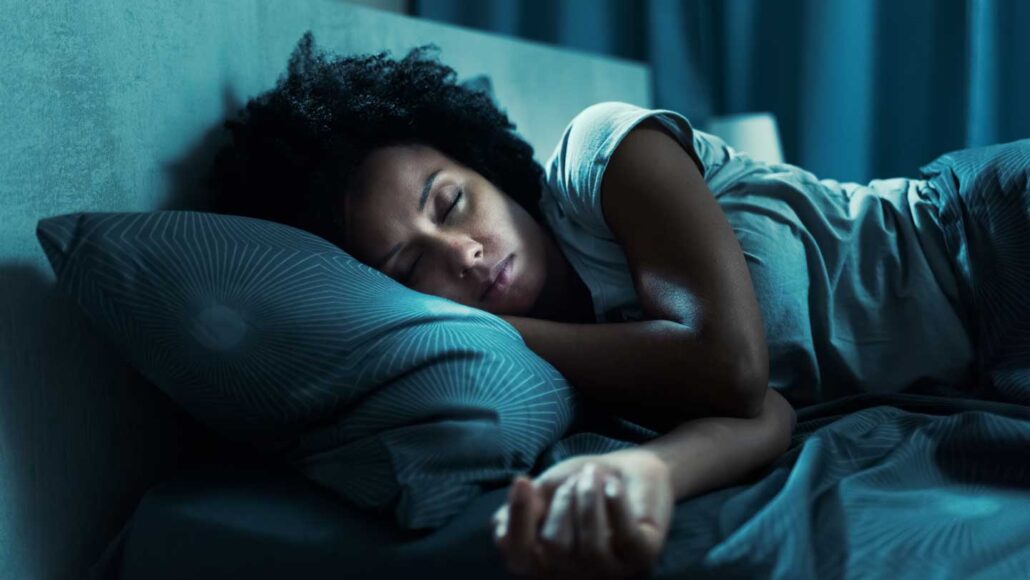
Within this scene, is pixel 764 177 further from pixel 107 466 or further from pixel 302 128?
pixel 107 466

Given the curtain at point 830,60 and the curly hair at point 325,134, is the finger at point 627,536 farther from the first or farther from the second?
the curtain at point 830,60

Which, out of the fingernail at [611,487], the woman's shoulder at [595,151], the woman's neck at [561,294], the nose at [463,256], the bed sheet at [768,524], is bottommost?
the bed sheet at [768,524]

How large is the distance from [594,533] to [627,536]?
0.02 meters

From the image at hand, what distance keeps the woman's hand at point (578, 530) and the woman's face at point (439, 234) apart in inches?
18.3

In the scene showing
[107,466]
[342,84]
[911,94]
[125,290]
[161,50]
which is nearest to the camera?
[125,290]

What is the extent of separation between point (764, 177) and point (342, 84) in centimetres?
56

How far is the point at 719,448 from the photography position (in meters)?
0.85

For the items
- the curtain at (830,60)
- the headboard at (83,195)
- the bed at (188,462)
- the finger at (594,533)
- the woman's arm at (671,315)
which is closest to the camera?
the finger at (594,533)

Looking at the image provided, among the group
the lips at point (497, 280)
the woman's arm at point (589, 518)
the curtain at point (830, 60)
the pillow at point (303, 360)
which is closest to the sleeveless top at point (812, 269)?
the lips at point (497, 280)

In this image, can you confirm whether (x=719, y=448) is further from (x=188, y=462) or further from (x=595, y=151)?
(x=188, y=462)

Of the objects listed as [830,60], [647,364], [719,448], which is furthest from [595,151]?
[830,60]

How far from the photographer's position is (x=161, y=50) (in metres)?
1.06

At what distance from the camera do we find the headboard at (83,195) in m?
0.84

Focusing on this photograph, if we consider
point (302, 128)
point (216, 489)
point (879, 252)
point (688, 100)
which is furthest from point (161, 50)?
point (688, 100)
